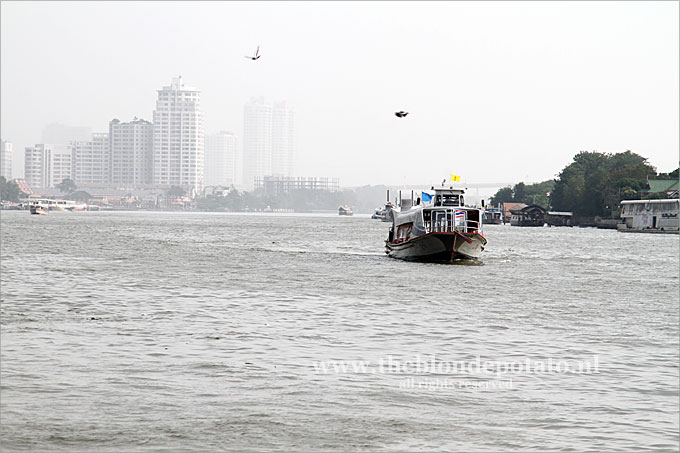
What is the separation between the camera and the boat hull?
44.9m

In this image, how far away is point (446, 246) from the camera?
147 feet

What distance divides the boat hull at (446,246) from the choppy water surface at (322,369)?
1389 cm

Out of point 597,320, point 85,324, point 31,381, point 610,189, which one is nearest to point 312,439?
point 31,381

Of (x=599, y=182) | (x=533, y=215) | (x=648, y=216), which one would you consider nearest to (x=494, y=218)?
(x=533, y=215)

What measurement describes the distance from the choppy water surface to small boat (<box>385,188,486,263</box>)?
14076 millimetres

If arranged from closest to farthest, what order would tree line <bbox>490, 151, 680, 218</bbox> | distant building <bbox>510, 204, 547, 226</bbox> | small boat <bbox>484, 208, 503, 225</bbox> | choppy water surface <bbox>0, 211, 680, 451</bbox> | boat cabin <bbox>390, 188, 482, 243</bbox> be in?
choppy water surface <bbox>0, 211, 680, 451</bbox> < boat cabin <bbox>390, 188, 482, 243</bbox> < tree line <bbox>490, 151, 680, 218</bbox> < distant building <bbox>510, 204, 547, 226</bbox> < small boat <bbox>484, 208, 503, 225</bbox>

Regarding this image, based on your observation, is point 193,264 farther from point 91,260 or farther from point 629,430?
point 629,430

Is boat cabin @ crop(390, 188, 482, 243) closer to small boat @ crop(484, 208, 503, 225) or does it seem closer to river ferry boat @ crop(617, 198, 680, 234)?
river ferry boat @ crop(617, 198, 680, 234)

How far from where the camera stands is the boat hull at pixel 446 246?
44.9 meters

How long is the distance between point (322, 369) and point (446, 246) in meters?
31.9

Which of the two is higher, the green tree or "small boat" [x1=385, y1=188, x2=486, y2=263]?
the green tree

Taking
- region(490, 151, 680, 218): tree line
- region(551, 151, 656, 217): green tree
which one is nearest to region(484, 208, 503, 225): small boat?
region(490, 151, 680, 218): tree line

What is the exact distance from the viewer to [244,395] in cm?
1162

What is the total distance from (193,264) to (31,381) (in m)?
30.3
